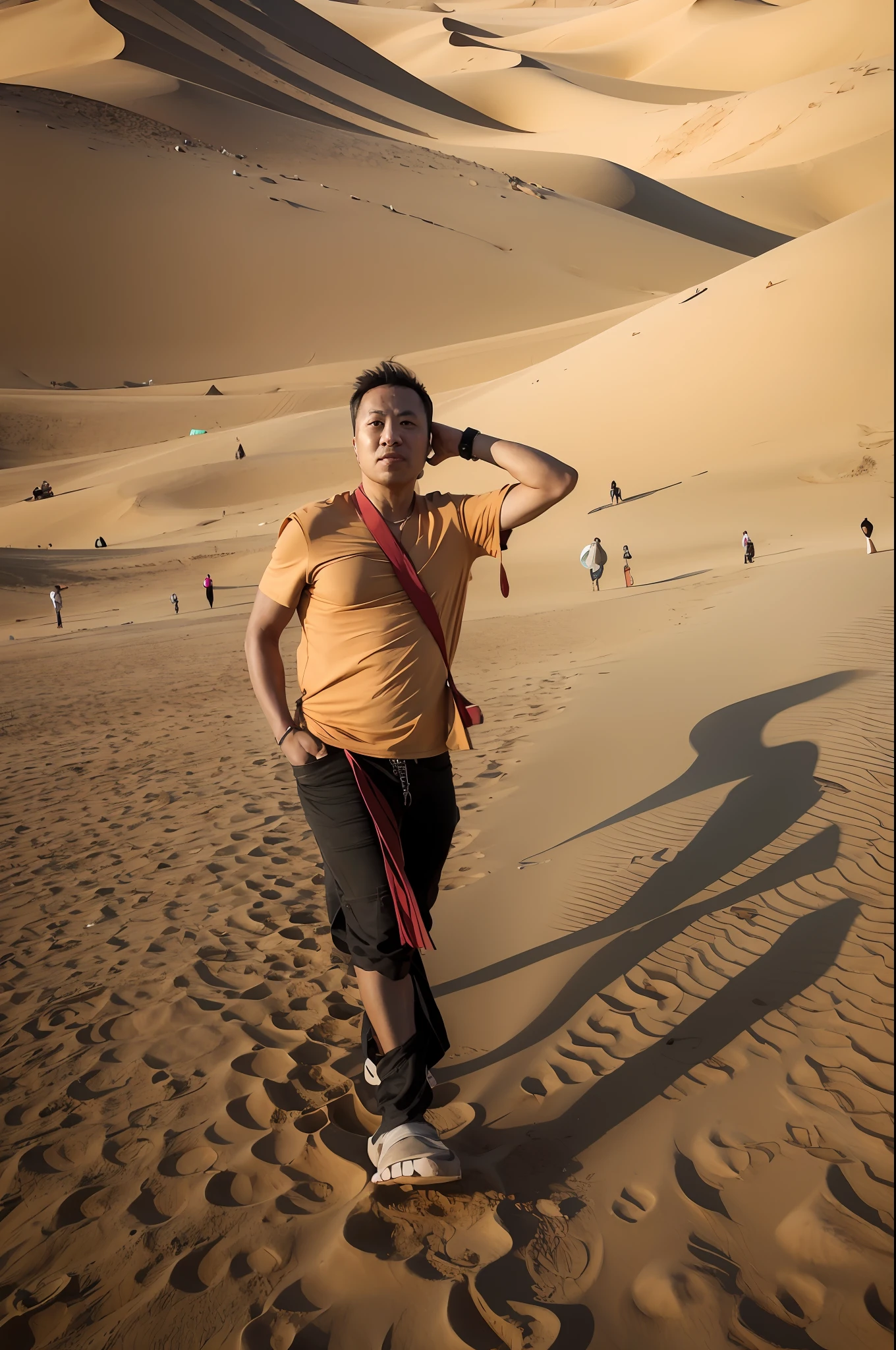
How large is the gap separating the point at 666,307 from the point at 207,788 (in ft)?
82.0

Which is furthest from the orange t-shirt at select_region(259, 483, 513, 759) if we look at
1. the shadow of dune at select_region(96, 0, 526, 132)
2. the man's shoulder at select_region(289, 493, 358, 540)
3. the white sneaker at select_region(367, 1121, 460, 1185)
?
the shadow of dune at select_region(96, 0, 526, 132)

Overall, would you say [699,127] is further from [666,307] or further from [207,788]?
[207,788]

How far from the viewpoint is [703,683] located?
7.29 meters

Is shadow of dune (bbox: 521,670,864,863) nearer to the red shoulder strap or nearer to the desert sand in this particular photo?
the desert sand

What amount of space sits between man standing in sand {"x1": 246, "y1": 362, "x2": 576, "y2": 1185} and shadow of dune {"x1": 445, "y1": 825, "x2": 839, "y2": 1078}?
0.63 metres

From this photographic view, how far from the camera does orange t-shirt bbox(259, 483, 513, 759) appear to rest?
2.47 metres

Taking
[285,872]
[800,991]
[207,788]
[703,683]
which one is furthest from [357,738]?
[703,683]

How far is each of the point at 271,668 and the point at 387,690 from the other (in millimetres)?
389

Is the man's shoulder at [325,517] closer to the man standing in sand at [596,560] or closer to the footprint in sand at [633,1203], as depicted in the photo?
the footprint in sand at [633,1203]

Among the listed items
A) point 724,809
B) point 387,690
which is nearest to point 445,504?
point 387,690

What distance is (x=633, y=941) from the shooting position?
12.1ft

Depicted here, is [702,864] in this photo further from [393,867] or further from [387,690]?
[387,690]

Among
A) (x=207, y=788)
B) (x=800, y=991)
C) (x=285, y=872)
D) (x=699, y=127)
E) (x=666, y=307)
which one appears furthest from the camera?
(x=699, y=127)

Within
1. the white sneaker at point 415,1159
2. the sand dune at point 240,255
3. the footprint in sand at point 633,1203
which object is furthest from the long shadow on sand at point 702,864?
the sand dune at point 240,255
